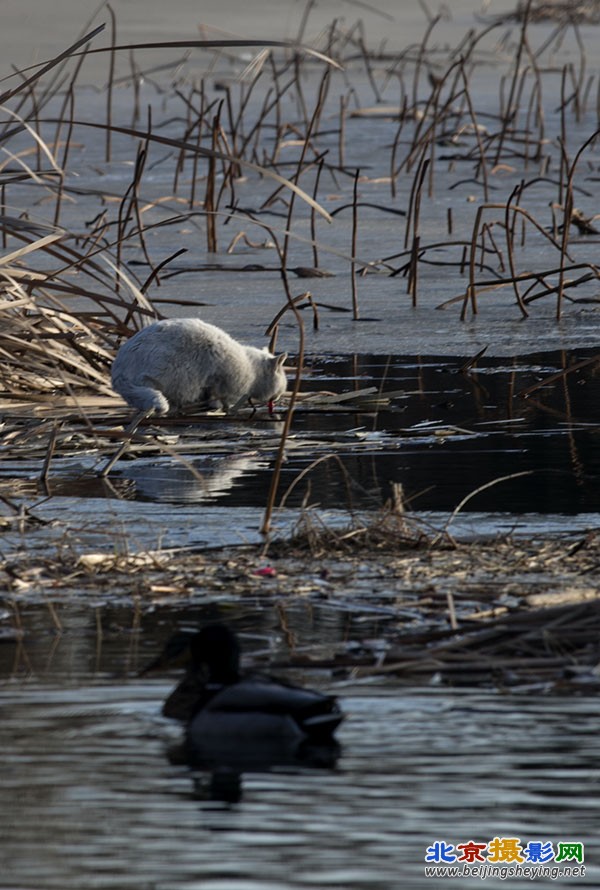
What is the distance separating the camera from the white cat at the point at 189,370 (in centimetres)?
660

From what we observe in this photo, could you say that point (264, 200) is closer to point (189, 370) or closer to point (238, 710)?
point (189, 370)

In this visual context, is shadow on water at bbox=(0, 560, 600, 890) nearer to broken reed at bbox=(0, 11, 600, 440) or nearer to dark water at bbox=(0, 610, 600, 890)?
dark water at bbox=(0, 610, 600, 890)

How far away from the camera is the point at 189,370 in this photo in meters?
6.73

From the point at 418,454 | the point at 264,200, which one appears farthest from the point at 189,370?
the point at 264,200

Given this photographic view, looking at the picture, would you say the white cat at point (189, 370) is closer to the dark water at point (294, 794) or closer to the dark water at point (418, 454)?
the dark water at point (418, 454)

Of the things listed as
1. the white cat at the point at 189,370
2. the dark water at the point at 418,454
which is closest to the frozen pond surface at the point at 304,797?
the dark water at the point at 418,454

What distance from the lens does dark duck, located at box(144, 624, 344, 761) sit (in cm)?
306

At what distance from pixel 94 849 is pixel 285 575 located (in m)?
1.68

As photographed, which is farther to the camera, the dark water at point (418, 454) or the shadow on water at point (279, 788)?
the dark water at point (418, 454)

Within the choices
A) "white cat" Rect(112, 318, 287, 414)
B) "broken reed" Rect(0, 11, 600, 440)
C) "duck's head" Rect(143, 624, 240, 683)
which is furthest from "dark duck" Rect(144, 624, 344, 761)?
"white cat" Rect(112, 318, 287, 414)

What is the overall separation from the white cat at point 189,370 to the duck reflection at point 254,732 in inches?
133

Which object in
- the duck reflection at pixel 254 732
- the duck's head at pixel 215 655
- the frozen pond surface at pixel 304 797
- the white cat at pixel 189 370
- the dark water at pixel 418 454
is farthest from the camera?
the white cat at pixel 189 370

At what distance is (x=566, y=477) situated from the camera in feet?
18.3

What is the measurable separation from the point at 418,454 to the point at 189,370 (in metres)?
1.11
